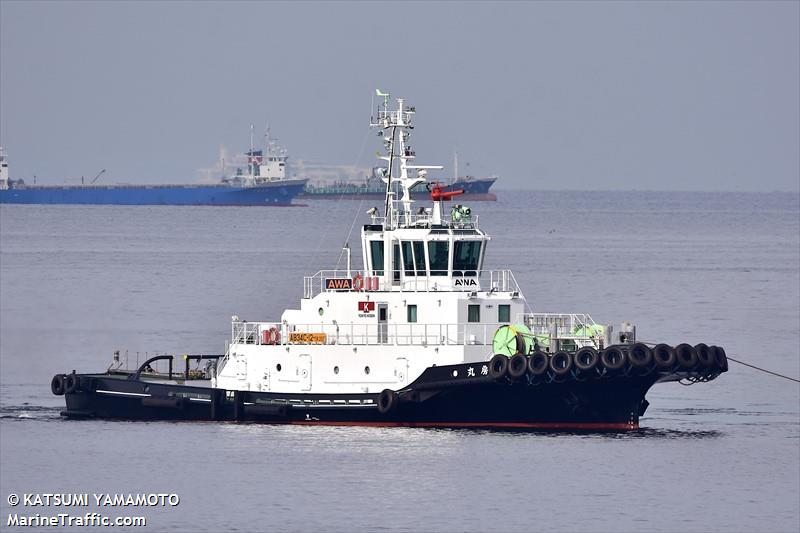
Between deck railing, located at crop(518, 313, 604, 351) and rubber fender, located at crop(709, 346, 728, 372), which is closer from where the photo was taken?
rubber fender, located at crop(709, 346, 728, 372)

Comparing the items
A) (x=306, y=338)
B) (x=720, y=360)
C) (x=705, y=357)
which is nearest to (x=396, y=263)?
(x=306, y=338)

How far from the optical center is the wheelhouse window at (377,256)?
41.7 meters

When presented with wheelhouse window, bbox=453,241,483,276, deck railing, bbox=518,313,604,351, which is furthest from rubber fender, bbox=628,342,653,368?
wheelhouse window, bbox=453,241,483,276

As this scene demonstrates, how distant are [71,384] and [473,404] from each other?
35.0ft

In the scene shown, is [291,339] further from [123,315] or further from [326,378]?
[123,315]

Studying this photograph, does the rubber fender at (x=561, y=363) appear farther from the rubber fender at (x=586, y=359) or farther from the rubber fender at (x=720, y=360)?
the rubber fender at (x=720, y=360)

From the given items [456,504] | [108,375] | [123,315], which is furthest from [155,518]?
[123,315]

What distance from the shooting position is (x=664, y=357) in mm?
38625

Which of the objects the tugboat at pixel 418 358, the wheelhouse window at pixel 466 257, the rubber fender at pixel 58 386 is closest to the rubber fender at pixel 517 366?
the tugboat at pixel 418 358

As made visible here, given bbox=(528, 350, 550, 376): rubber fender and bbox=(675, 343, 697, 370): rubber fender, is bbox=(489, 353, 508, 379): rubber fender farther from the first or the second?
bbox=(675, 343, 697, 370): rubber fender

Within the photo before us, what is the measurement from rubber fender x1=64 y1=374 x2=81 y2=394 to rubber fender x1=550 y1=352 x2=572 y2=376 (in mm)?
12453

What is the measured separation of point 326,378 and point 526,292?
3989 centimetres

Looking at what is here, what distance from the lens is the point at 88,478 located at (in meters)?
35.1

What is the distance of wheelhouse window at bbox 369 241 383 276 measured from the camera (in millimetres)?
41688
